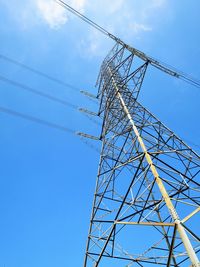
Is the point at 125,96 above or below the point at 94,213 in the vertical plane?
above

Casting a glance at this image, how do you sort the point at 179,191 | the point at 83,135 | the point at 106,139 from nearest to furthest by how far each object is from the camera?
the point at 179,191 < the point at 106,139 < the point at 83,135

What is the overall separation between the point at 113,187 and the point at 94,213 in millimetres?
1439

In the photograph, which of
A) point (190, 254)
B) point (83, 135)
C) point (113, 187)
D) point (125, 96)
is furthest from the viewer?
point (83, 135)

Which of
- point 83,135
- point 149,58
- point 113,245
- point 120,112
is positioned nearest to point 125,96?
point 120,112

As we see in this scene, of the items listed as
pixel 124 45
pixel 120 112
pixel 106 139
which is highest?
pixel 124 45

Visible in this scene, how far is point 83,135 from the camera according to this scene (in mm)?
13805

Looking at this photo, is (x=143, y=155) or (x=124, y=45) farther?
(x=124, y=45)

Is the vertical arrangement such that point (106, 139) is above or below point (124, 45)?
below

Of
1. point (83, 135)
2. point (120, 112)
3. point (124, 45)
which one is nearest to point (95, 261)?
point (120, 112)

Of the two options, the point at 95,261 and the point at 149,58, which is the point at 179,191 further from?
the point at 149,58

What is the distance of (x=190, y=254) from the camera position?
4.81m

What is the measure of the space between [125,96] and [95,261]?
7185 mm

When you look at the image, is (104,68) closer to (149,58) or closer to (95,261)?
(149,58)

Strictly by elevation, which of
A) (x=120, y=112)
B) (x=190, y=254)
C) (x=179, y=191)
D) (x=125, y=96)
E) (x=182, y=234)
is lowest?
(x=190, y=254)
